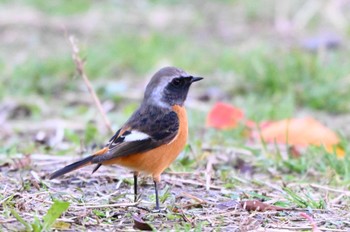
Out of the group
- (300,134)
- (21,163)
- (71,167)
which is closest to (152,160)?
(71,167)

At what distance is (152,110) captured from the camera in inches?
208

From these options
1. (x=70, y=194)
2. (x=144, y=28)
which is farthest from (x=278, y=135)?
(x=144, y=28)

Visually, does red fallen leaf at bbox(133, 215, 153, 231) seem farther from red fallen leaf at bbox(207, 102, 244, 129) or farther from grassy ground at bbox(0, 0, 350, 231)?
red fallen leaf at bbox(207, 102, 244, 129)

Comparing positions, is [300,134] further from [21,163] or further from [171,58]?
[171,58]

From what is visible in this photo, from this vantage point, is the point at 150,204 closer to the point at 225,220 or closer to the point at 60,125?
the point at 225,220

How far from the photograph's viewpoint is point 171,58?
10.6 meters

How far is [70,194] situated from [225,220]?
1048 millimetres

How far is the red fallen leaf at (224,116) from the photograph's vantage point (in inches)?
307

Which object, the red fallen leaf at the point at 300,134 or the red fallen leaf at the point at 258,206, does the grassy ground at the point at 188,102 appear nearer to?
the red fallen leaf at the point at 258,206

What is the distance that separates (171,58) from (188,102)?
158 centimetres

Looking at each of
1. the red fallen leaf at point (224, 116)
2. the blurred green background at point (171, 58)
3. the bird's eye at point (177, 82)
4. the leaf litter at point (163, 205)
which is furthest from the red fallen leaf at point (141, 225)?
the red fallen leaf at point (224, 116)

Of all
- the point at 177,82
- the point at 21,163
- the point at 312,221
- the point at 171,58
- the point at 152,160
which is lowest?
the point at 312,221

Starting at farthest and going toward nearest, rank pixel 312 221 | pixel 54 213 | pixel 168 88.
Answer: pixel 168 88 → pixel 312 221 → pixel 54 213

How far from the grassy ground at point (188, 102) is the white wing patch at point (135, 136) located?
0.38 m
